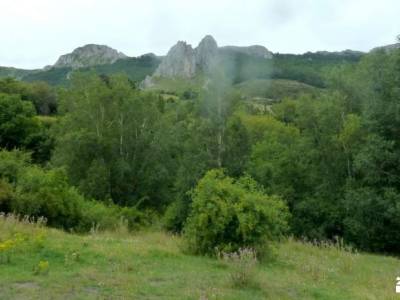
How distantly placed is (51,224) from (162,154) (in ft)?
55.1

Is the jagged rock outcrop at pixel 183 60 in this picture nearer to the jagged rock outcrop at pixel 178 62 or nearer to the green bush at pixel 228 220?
the jagged rock outcrop at pixel 178 62

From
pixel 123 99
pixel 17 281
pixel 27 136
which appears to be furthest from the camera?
pixel 27 136

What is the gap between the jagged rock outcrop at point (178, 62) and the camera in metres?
132

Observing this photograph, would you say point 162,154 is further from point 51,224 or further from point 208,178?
point 208,178

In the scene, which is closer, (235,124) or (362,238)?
(362,238)

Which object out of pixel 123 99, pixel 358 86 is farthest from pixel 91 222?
pixel 358 86

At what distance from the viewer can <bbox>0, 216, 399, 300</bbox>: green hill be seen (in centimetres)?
801

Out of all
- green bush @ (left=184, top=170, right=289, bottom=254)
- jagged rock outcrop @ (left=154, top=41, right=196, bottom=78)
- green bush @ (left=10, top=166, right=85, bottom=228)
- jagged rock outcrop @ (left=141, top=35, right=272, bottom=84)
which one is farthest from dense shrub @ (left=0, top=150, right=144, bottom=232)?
jagged rock outcrop @ (left=154, top=41, right=196, bottom=78)

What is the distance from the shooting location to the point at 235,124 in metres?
28.8

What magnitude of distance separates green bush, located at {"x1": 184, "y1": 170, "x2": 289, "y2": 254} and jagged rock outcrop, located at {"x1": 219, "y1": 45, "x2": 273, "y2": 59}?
A: 226 feet

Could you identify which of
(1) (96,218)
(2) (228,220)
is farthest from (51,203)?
(2) (228,220)

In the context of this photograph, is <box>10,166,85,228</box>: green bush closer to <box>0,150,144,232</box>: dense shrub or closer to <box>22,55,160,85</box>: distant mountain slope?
<box>0,150,144,232</box>: dense shrub

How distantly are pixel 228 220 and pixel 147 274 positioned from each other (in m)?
3.81

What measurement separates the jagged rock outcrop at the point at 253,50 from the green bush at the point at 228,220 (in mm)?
68856
